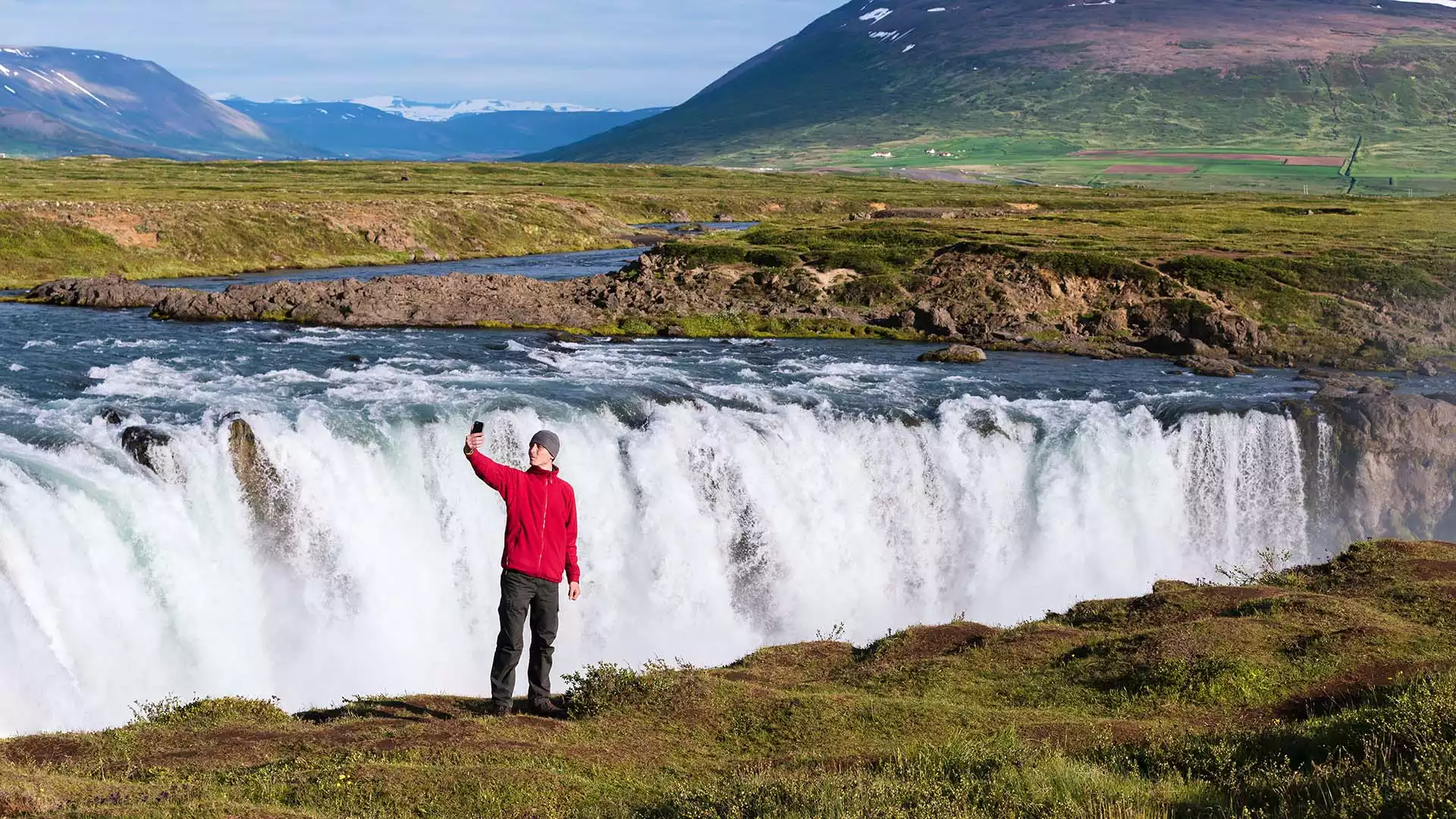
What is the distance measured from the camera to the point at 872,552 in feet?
118

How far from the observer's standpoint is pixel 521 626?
51.9 feet

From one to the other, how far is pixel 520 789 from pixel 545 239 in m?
96.9

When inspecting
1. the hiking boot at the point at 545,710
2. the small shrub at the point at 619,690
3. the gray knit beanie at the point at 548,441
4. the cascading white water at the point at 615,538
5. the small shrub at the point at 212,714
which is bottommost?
the cascading white water at the point at 615,538

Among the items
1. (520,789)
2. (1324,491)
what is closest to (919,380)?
(1324,491)

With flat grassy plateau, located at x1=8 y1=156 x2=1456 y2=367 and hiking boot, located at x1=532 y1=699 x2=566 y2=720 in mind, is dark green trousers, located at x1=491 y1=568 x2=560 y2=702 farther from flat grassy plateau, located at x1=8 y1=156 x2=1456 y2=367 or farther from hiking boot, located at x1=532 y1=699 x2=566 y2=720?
flat grassy plateau, located at x1=8 y1=156 x2=1456 y2=367

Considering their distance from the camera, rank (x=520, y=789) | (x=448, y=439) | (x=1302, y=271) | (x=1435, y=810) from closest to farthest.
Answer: (x=1435, y=810) < (x=520, y=789) < (x=448, y=439) < (x=1302, y=271)

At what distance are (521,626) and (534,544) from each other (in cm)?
115

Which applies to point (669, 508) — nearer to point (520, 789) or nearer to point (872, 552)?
point (872, 552)

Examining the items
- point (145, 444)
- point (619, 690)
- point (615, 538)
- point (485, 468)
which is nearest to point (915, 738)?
point (619, 690)

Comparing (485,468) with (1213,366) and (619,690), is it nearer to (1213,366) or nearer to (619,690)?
(619,690)

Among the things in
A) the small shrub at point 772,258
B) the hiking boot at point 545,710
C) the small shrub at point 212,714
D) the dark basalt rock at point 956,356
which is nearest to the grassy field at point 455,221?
the small shrub at point 772,258

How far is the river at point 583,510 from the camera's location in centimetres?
2631

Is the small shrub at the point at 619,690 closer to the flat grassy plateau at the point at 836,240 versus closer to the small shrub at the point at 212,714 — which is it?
the small shrub at the point at 212,714

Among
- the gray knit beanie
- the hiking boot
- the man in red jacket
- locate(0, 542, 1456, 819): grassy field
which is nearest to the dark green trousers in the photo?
the man in red jacket
